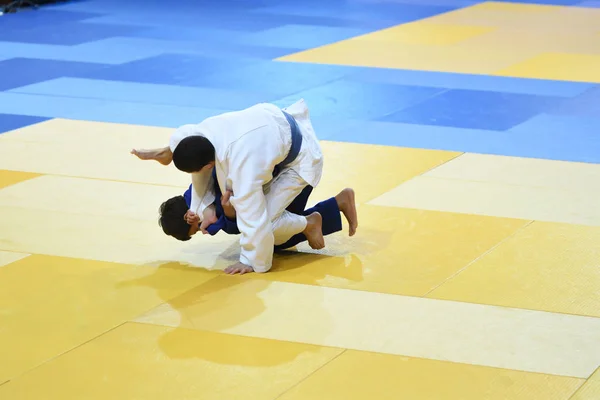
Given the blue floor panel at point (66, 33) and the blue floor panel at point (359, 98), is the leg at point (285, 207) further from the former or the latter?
the blue floor panel at point (66, 33)

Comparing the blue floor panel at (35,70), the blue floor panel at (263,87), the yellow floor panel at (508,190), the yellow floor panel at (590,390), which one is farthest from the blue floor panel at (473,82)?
the yellow floor panel at (590,390)

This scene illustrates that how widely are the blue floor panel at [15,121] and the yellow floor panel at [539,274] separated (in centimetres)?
512

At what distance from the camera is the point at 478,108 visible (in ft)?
33.8

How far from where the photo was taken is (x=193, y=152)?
5660 mm

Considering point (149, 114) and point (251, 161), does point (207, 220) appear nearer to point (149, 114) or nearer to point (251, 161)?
point (251, 161)

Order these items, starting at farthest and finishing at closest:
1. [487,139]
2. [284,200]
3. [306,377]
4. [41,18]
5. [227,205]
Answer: [41,18] → [487,139] → [284,200] → [227,205] → [306,377]

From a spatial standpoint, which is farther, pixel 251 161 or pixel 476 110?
pixel 476 110

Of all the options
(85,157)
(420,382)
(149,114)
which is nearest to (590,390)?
(420,382)

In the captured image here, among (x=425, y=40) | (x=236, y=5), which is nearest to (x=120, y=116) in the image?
(x=425, y=40)

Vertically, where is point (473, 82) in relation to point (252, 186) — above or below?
below

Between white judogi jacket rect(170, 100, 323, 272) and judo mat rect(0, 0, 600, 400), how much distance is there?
0.86 feet

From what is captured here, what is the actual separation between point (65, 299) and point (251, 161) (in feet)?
4.06

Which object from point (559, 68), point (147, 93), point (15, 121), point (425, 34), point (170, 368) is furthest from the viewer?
point (425, 34)

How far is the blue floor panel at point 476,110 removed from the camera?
973 centimetres
